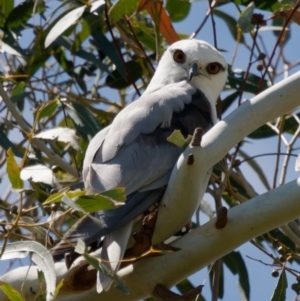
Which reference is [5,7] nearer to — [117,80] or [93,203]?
[117,80]

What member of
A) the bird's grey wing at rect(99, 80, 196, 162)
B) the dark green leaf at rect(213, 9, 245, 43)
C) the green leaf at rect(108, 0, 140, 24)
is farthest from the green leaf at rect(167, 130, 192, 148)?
the dark green leaf at rect(213, 9, 245, 43)

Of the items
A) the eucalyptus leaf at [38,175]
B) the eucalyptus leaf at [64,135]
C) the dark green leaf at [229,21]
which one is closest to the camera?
the eucalyptus leaf at [38,175]

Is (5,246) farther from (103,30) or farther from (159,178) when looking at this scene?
(103,30)

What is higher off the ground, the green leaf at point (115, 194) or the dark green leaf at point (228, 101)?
the green leaf at point (115, 194)

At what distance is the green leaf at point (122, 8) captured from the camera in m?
3.60

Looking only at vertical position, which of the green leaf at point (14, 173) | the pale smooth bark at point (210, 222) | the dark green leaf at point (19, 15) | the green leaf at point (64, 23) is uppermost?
the dark green leaf at point (19, 15)

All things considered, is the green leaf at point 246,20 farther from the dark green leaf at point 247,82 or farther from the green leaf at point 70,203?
the green leaf at point 70,203

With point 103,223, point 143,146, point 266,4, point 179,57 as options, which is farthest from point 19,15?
point 103,223

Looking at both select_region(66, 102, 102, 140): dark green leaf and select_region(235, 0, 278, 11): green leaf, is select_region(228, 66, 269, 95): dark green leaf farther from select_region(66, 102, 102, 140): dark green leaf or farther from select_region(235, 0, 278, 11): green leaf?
select_region(66, 102, 102, 140): dark green leaf

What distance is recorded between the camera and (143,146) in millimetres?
3301

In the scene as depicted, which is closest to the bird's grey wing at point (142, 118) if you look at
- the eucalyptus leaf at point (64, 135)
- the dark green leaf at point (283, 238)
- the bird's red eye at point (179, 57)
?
the eucalyptus leaf at point (64, 135)

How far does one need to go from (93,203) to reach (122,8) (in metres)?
1.43

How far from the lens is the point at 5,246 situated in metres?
2.52

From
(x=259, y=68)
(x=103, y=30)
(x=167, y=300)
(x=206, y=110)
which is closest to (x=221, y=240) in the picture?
(x=167, y=300)
